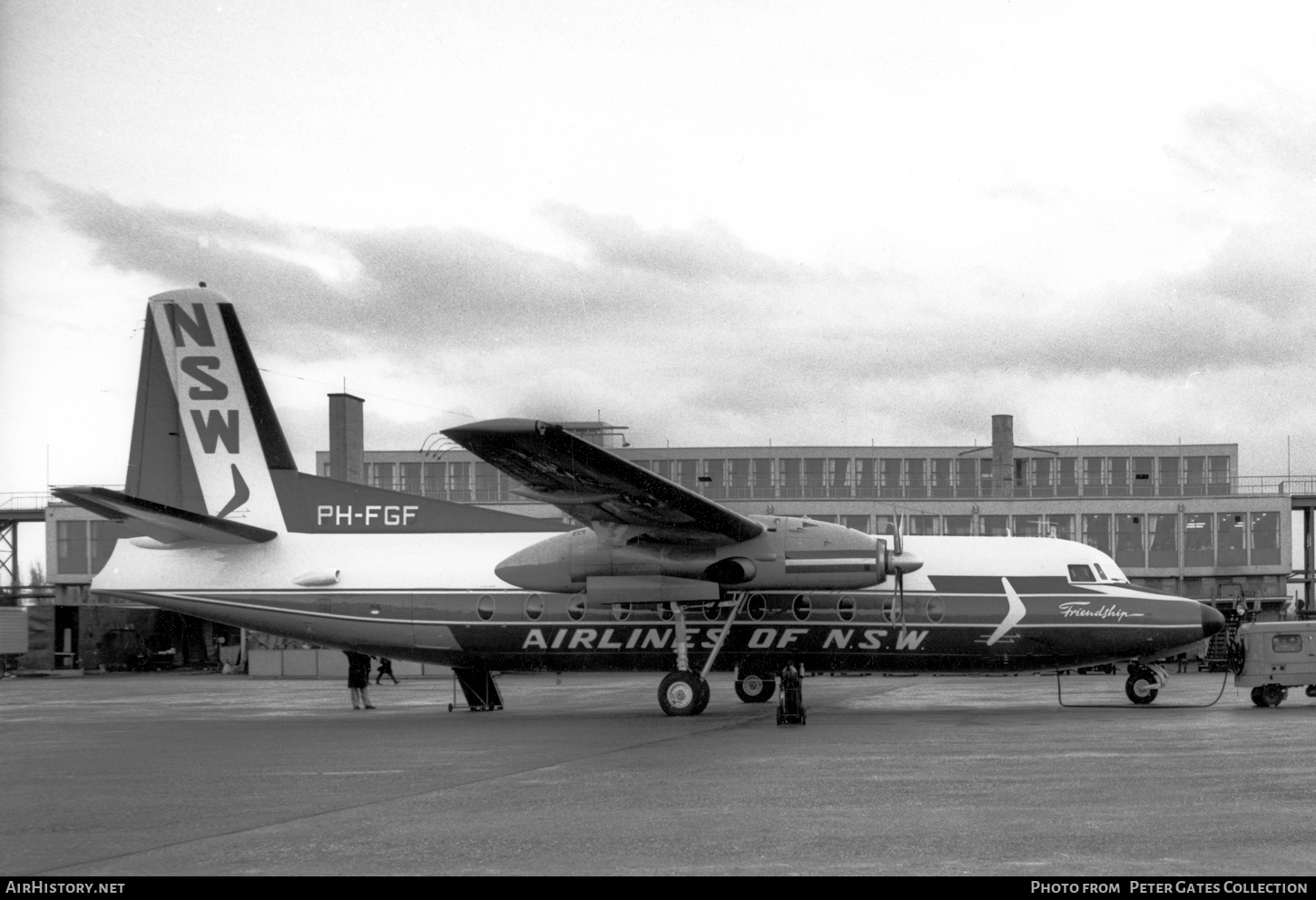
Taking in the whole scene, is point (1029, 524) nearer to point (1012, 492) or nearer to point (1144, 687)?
point (1012, 492)

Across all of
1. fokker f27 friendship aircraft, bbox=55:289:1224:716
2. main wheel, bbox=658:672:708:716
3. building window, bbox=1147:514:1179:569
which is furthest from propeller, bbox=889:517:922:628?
building window, bbox=1147:514:1179:569

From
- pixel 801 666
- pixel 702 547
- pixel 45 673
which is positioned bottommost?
pixel 45 673

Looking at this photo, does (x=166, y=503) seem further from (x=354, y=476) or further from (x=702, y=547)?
(x=354, y=476)

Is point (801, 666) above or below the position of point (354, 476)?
below

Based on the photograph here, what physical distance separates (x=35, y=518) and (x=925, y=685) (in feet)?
179

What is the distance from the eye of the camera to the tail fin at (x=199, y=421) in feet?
85.3

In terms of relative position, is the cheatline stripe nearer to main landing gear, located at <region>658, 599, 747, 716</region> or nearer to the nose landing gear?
main landing gear, located at <region>658, 599, 747, 716</region>

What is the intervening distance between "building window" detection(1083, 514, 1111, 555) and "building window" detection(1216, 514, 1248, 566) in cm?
554

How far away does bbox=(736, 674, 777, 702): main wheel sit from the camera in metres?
27.4

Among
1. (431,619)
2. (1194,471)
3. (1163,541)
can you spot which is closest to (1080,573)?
(431,619)

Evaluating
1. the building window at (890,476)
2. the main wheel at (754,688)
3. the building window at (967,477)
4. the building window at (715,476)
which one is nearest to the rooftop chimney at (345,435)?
the main wheel at (754,688)

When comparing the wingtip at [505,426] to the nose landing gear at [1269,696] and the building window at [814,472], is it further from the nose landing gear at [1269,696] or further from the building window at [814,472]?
the building window at [814,472]

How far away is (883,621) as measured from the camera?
81.6 ft

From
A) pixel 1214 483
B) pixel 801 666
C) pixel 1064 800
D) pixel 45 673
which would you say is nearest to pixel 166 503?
pixel 801 666
